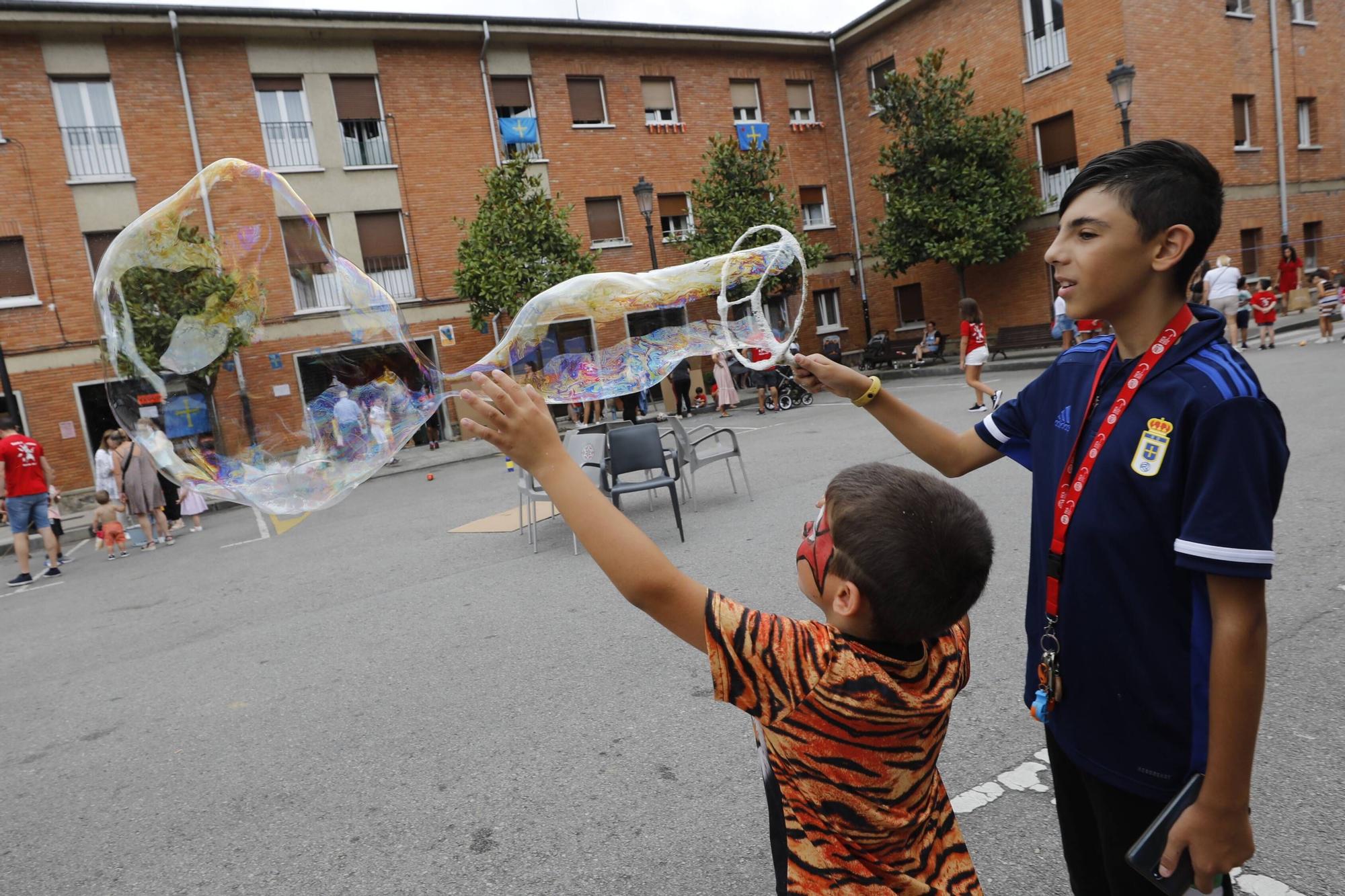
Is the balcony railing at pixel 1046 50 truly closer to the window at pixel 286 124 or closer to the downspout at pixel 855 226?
the downspout at pixel 855 226

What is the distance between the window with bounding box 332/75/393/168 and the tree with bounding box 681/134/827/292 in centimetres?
813

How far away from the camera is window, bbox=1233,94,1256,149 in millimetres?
21109

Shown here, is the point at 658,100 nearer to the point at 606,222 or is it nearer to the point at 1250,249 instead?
the point at 606,222

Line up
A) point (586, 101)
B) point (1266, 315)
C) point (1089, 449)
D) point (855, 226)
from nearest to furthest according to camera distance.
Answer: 1. point (1089, 449)
2. point (1266, 315)
3. point (586, 101)
4. point (855, 226)

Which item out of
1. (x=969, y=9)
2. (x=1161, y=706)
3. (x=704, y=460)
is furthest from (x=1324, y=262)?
(x=1161, y=706)

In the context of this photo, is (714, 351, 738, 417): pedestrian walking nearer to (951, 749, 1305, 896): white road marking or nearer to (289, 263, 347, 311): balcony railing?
(289, 263, 347, 311): balcony railing

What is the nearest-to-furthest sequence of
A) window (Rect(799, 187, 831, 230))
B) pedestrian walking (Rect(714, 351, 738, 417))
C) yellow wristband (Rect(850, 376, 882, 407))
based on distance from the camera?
yellow wristband (Rect(850, 376, 882, 407)) → pedestrian walking (Rect(714, 351, 738, 417)) → window (Rect(799, 187, 831, 230))

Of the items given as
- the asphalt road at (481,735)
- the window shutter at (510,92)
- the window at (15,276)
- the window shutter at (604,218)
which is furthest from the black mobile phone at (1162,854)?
the window shutter at (510,92)

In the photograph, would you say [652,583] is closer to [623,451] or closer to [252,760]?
[252,760]

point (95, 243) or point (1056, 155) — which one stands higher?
point (95, 243)

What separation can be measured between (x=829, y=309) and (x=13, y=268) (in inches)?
863

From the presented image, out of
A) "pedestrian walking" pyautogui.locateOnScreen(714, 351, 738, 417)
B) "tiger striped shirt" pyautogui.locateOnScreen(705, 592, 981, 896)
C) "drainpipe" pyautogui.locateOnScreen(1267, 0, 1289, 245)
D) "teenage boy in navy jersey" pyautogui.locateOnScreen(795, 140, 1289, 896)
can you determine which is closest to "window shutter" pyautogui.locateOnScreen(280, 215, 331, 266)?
"tiger striped shirt" pyautogui.locateOnScreen(705, 592, 981, 896)

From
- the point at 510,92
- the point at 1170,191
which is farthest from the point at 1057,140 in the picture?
the point at 1170,191

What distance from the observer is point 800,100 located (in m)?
26.0
